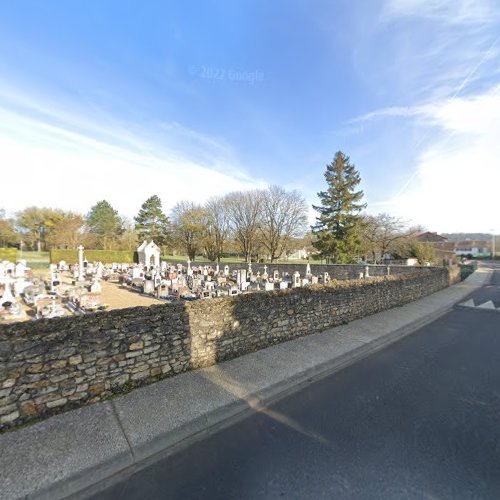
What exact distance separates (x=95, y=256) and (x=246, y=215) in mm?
22661

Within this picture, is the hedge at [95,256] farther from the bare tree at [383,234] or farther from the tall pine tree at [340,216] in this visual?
the bare tree at [383,234]

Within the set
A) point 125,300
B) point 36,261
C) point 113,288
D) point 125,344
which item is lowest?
point 125,300

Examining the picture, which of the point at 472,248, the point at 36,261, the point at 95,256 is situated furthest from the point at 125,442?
the point at 472,248

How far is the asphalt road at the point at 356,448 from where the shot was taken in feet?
8.34

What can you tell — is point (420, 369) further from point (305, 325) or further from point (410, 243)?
point (410, 243)

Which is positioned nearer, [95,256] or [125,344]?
[125,344]

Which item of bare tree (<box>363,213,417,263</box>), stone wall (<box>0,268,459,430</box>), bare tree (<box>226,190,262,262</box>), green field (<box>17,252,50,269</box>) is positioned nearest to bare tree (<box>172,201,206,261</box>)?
bare tree (<box>226,190,262,262</box>)

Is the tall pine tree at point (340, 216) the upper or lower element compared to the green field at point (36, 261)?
upper

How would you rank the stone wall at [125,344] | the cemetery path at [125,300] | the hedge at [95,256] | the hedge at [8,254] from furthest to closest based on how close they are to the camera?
the hedge at [95,256] < the hedge at [8,254] < the cemetery path at [125,300] < the stone wall at [125,344]

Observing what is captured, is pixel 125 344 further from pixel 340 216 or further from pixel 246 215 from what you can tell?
pixel 246 215

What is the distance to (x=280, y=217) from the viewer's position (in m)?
37.8

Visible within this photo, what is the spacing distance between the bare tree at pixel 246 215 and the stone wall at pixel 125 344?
30893mm

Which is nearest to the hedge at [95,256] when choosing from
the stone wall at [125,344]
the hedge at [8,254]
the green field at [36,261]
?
the green field at [36,261]

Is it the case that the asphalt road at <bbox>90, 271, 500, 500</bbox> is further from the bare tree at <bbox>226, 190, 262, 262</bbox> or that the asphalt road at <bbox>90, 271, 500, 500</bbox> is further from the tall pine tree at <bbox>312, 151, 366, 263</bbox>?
the bare tree at <bbox>226, 190, 262, 262</bbox>
